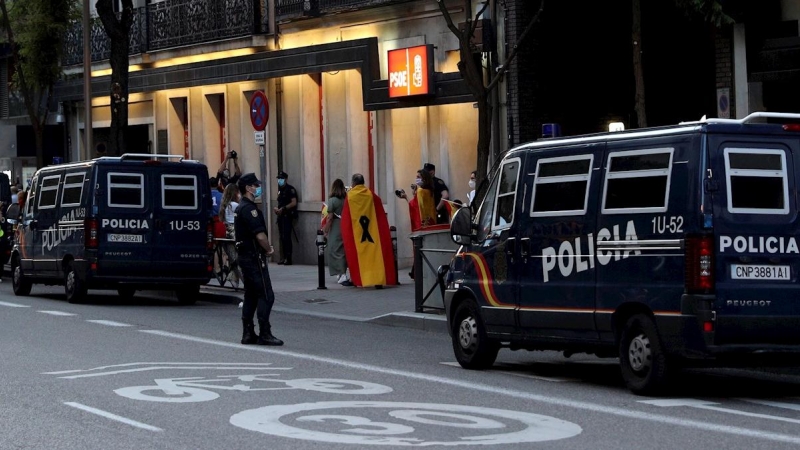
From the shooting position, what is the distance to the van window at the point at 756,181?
12.0 m

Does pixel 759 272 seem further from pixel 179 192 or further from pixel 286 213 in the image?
pixel 286 213

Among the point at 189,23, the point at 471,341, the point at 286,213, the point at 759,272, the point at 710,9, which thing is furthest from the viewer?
the point at 189,23

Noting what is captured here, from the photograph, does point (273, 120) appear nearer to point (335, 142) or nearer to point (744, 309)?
point (335, 142)

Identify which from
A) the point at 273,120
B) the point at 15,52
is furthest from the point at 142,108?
the point at 273,120

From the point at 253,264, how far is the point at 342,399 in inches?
211

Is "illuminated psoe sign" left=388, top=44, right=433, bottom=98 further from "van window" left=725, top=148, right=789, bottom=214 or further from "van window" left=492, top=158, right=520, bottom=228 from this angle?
"van window" left=725, top=148, right=789, bottom=214

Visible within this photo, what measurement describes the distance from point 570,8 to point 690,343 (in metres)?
17.3

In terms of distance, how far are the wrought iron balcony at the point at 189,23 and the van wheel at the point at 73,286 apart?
1161 centimetres

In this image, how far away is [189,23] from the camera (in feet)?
124

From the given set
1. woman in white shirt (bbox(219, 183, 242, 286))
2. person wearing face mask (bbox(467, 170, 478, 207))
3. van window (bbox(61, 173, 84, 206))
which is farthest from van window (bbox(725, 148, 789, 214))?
woman in white shirt (bbox(219, 183, 242, 286))

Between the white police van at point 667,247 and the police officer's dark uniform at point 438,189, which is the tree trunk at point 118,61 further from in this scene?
the white police van at point 667,247

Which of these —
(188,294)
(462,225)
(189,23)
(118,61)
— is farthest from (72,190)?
(189,23)

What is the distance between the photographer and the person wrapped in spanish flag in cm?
2538

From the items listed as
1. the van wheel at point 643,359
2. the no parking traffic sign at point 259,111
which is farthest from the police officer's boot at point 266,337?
the no parking traffic sign at point 259,111
